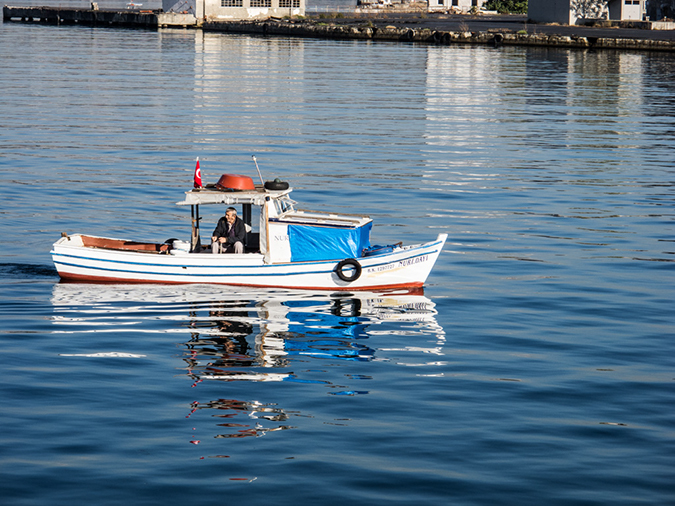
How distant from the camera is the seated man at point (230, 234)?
25.8 metres

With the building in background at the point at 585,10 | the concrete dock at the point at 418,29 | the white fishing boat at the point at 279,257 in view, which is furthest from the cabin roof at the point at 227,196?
the building in background at the point at 585,10

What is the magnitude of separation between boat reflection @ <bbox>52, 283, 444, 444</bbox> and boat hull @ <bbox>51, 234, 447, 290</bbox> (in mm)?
329

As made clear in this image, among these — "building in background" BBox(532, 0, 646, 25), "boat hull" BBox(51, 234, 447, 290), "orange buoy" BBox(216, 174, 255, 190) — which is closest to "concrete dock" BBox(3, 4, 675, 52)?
"building in background" BBox(532, 0, 646, 25)

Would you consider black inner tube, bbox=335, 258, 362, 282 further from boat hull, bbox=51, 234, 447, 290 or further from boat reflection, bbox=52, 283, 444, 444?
boat reflection, bbox=52, 283, 444, 444

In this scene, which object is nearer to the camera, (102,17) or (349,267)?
(349,267)

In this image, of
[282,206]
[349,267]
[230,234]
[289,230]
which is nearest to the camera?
[289,230]

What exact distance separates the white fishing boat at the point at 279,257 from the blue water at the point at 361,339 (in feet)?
2.02

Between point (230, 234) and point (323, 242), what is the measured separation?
9.15 ft

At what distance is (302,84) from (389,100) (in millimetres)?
11583

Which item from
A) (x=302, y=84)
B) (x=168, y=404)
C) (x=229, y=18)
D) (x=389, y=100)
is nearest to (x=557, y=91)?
(x=389, y=100)

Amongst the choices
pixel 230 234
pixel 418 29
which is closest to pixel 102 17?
pixel 418 29

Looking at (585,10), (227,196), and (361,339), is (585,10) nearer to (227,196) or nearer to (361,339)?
(227,196)

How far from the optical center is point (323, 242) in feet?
83.9

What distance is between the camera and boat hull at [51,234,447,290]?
25547 mm
